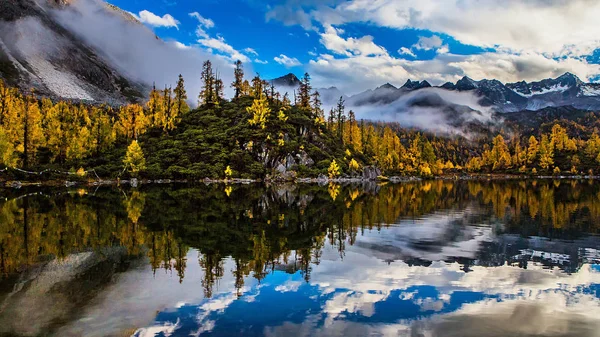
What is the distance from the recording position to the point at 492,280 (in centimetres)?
1756

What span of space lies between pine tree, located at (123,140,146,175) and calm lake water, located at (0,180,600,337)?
64.8 m

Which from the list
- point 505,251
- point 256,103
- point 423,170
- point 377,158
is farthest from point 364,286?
point 423,170

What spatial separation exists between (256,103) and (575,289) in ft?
377

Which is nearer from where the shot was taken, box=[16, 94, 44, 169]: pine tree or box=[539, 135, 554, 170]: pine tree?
box=[16, 94, 44, 169]: pine tree

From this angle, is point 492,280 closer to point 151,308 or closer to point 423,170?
point 151,308

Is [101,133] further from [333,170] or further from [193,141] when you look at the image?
[333,170]

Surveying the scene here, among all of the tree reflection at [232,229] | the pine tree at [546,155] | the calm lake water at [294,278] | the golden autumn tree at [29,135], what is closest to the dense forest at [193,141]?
the golden autumn tree at [29,135]

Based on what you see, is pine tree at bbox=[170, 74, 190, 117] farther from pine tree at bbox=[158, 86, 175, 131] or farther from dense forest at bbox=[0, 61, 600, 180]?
pine tree at bbox=[158, 86, 175, 131]

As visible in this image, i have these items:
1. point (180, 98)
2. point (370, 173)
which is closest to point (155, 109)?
point (180, 98)

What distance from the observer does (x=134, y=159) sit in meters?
97.7

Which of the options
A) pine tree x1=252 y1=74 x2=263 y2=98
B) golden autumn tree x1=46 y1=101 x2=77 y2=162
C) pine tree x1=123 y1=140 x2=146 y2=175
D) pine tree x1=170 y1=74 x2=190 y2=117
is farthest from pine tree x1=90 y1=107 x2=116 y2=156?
pine tree x1=252 y1=74 x2=263 y2=98

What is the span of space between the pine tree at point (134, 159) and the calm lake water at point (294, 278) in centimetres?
6483

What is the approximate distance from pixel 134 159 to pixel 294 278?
89926 millimetres

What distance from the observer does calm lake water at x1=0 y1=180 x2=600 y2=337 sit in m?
12.6
